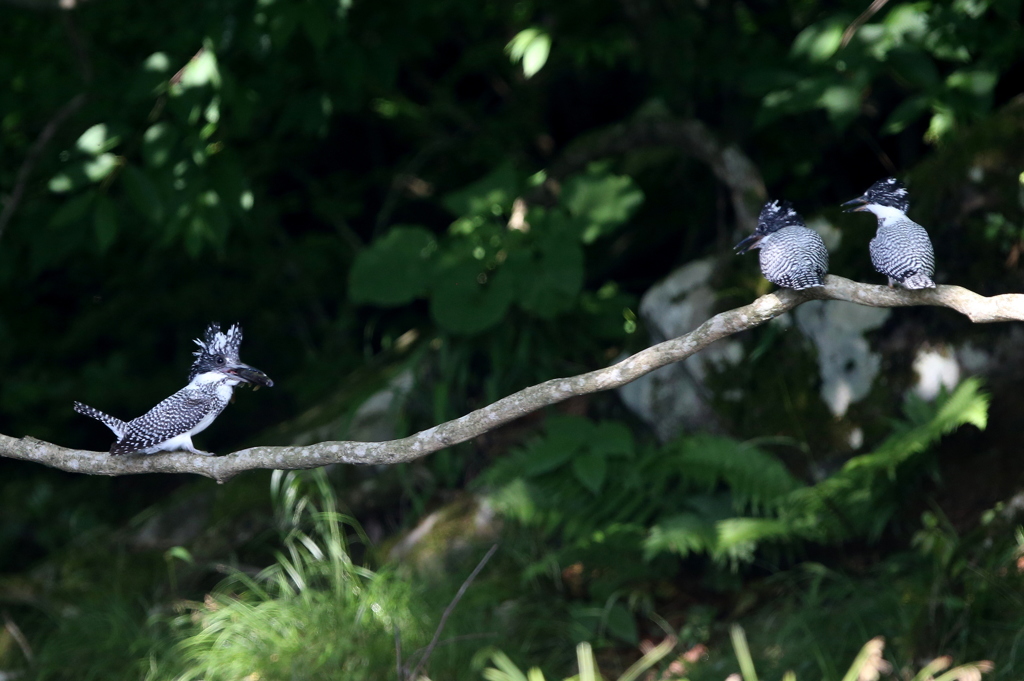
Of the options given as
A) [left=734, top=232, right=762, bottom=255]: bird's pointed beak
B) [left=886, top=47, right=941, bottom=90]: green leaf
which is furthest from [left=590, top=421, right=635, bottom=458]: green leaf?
[left=886, top=47, right=941, bottom=90]: green leaf

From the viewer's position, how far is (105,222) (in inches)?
155

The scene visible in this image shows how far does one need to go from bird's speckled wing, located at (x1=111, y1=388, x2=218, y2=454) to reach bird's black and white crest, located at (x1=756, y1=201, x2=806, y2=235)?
1.69 meters

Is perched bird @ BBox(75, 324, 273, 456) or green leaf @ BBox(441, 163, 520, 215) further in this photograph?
green leaf @ BBox(441, 163, 520, 215)

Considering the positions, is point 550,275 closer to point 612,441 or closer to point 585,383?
point 612,441

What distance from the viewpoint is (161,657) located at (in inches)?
161

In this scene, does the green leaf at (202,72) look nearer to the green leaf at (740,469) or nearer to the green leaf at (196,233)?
A: the green leaf at (196,233)

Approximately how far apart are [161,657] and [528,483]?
5.91ft

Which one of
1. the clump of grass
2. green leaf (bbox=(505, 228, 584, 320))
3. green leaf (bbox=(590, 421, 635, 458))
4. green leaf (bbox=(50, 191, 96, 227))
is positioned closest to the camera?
the clump of grass

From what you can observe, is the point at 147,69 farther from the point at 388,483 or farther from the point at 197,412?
the point at 388,483

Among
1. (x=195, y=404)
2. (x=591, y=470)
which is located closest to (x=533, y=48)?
(x=591, y=470)

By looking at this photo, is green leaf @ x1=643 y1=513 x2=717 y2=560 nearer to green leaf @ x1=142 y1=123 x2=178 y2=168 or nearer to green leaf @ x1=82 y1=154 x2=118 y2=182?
green leaf @ x1=142 y1=123 x2=178 y2=168

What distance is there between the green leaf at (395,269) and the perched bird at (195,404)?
216 centimetres


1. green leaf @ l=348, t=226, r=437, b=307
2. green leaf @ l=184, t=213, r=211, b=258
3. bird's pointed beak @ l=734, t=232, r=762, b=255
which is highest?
green leaf @ l=184, t=213, r=211, b=258

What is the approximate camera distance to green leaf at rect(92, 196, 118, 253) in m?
3.90
